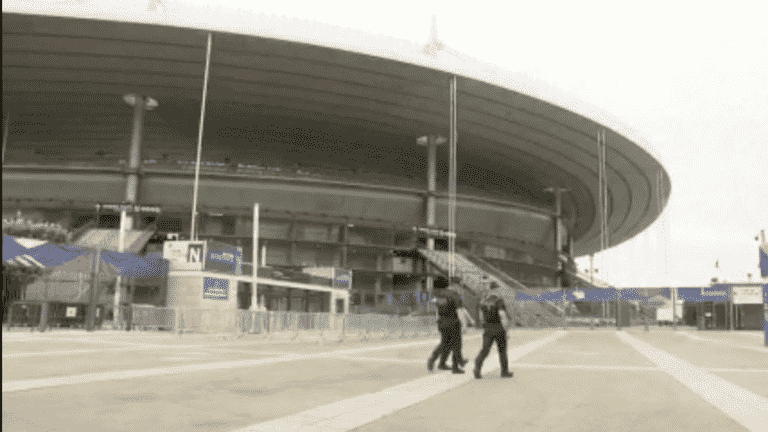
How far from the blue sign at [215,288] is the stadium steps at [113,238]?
66.8ft

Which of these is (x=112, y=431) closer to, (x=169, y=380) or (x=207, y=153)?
(x=169, y=380)

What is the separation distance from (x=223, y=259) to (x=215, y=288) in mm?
1512

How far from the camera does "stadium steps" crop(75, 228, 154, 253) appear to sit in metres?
44.6

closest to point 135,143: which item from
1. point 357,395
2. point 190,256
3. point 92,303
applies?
point 92,303

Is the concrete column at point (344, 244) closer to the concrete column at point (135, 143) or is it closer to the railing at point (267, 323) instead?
the concrete column at point (135, 143)

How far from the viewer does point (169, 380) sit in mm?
9133

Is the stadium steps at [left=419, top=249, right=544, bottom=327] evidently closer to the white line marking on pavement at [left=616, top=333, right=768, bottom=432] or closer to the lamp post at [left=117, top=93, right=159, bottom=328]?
the lamp post at [left=117, top=93, right=159, bottom=328]

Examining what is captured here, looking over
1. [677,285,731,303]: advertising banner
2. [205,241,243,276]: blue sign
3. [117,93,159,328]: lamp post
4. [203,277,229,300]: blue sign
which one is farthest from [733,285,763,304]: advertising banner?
[117,93,159,328]: lamp post

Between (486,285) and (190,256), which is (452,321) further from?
(486,285)

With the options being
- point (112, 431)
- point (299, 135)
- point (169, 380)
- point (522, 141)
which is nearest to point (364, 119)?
point (299, 135)

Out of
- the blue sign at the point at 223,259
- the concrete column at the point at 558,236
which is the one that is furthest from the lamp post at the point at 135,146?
the concrete column at the point at 558,236

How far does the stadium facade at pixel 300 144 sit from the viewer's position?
40250 mm

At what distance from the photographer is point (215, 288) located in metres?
25.7

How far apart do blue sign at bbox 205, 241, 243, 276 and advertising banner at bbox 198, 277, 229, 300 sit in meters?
0.43
